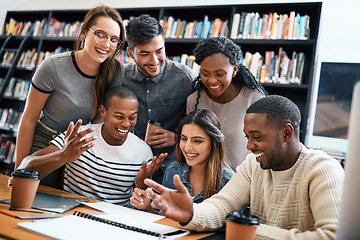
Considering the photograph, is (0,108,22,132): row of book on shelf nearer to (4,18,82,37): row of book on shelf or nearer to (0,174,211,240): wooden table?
(4,18,82,37): row of book on shelf

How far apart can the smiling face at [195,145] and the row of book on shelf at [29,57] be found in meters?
3.40

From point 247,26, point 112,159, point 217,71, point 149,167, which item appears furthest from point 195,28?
point 149,167

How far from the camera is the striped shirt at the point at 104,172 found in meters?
1.91

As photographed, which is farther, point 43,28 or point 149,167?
point 43,28

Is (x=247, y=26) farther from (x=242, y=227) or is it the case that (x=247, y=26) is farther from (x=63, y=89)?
(x=242, y=227)

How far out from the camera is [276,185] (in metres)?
1.30

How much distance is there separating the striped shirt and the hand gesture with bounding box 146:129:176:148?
13 cm

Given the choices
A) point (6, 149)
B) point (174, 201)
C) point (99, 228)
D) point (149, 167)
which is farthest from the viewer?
point (6, 149)

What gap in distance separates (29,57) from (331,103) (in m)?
3.91

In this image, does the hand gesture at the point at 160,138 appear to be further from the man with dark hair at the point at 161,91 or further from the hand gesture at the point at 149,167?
the hand gesture at the point at 149,167

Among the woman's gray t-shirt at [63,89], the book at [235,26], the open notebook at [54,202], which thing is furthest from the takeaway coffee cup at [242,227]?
the book at [235,26]

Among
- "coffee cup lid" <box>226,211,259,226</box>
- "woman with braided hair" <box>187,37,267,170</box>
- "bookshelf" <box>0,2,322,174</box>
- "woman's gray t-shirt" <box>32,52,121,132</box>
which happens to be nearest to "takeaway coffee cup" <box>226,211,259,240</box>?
"coffee cup lid" <box>226,211,259,226</box>

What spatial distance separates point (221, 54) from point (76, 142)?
0.89m

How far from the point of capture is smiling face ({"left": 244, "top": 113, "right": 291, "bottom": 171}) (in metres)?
1.25
